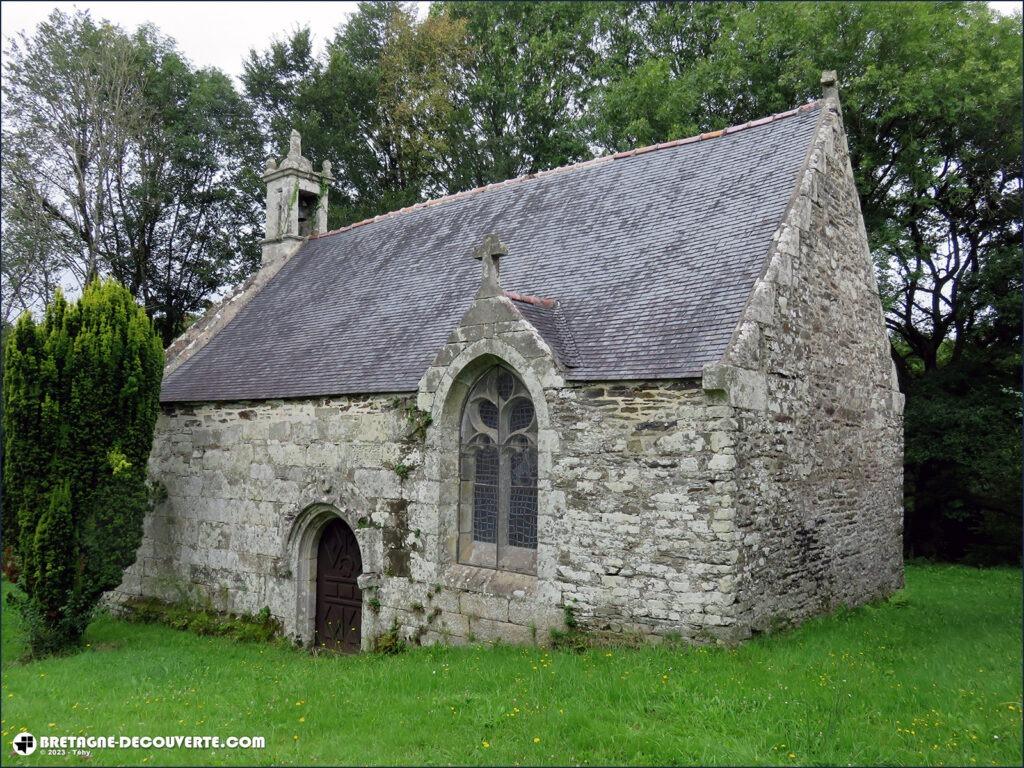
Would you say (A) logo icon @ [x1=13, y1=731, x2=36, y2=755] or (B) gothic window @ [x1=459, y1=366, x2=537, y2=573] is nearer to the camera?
(A) logo icon @ [x1=13, y1=731, x2=36, y2=755]

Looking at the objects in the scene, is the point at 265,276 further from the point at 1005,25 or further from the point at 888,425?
the point at 1005,25

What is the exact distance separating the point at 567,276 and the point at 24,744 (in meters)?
7.56

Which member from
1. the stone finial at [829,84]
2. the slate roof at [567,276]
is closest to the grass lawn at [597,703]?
the slate roof at [567,276]

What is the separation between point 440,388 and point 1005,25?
15836 mm

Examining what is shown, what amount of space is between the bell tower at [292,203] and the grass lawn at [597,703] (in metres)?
10.3

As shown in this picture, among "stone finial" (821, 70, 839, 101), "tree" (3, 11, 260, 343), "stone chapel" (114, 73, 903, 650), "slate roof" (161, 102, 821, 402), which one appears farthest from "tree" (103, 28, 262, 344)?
"stone finial" (821, 70, 839, 101)

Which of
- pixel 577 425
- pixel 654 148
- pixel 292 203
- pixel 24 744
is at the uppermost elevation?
pixel 292 203

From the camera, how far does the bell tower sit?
56.1ft

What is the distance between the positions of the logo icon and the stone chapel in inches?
173

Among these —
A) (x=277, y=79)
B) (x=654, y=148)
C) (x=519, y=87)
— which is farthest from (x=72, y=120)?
(x=654, y=148)

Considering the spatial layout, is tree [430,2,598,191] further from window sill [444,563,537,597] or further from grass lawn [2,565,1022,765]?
grass lawn [2,565,1022,765]

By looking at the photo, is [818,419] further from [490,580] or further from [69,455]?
[69,455]

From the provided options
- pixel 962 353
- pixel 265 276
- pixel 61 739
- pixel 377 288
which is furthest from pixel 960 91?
pixel 61 739

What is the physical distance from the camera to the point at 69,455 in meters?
10.3
